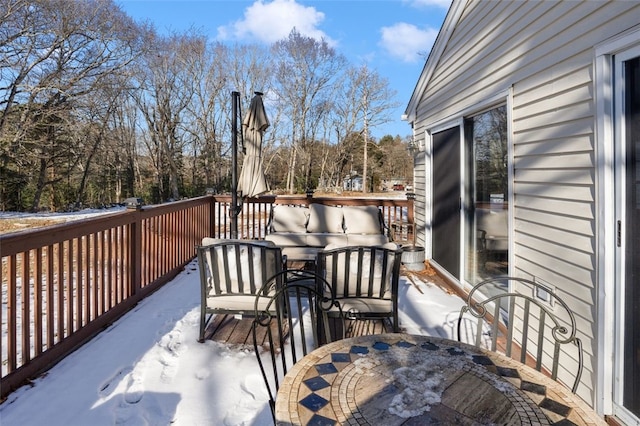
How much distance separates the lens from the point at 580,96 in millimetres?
2156

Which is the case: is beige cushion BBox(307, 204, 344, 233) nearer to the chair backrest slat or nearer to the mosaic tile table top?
the chair backrest slat

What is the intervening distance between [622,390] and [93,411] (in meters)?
2.75

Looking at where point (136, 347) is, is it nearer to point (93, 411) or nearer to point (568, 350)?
point (93, 411)

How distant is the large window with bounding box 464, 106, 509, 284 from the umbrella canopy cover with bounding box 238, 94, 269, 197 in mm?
2571

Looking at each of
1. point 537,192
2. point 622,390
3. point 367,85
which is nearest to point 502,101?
point 537,192

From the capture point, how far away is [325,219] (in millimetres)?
5574

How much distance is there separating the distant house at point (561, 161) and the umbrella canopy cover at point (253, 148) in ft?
7.92

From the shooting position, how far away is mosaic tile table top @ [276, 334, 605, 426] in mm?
1133

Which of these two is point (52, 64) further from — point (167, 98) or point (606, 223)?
point (606, 223)

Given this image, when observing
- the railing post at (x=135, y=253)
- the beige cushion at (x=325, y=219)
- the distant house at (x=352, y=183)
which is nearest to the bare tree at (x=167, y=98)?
the distant house at (x=352, y=183)

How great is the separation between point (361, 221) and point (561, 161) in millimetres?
3347

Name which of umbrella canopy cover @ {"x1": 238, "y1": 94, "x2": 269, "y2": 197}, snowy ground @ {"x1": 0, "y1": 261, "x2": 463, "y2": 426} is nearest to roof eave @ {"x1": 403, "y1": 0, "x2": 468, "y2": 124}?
umbrella canopy cover @ {"x1": 238, "y1": 94, "x2": 269, "y2": 197}

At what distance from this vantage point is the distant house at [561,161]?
72.9 inches

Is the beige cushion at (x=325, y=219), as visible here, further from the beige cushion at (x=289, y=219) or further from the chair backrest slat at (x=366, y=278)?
the chair backrest slat at (x=366, y=278)
